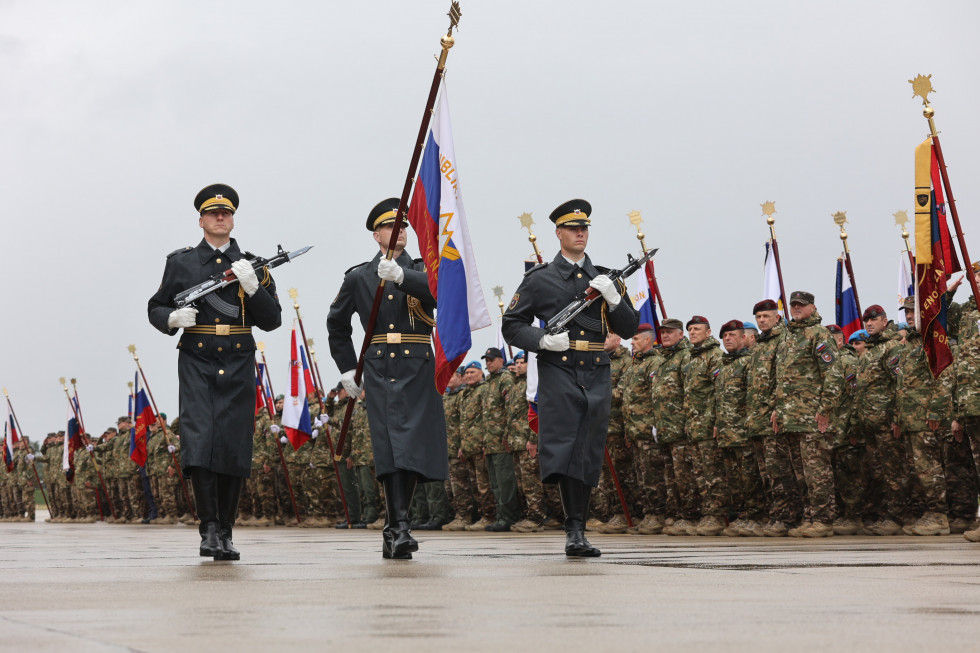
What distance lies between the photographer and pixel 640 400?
1395 centimetres

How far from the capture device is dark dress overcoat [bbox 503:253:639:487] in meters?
8.00

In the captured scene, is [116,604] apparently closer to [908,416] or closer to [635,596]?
[635,596]

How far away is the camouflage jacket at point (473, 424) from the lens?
17109 mm

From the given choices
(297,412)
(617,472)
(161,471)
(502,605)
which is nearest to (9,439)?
(161,471)

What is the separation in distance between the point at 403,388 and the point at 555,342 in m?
0.97

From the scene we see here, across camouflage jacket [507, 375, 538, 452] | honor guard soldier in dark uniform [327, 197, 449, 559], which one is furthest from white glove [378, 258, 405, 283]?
camouflage jacket [507, 375, 538, 452]

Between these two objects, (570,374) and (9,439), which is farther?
(9,439)

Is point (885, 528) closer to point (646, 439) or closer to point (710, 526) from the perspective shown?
point (710, 526)

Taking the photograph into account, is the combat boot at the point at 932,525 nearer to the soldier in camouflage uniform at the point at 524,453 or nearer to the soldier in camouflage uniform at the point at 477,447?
the soldier in camouflage uniform at the point at 524,453

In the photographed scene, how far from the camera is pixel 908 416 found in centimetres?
1207

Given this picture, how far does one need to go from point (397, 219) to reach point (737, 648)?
5.00 meters

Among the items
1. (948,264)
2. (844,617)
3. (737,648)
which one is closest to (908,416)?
(948,264)

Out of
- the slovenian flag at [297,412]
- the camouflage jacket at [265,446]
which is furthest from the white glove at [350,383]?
the camouflage jacket at [265,446]

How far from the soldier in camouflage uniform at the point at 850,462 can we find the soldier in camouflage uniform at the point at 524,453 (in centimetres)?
352
